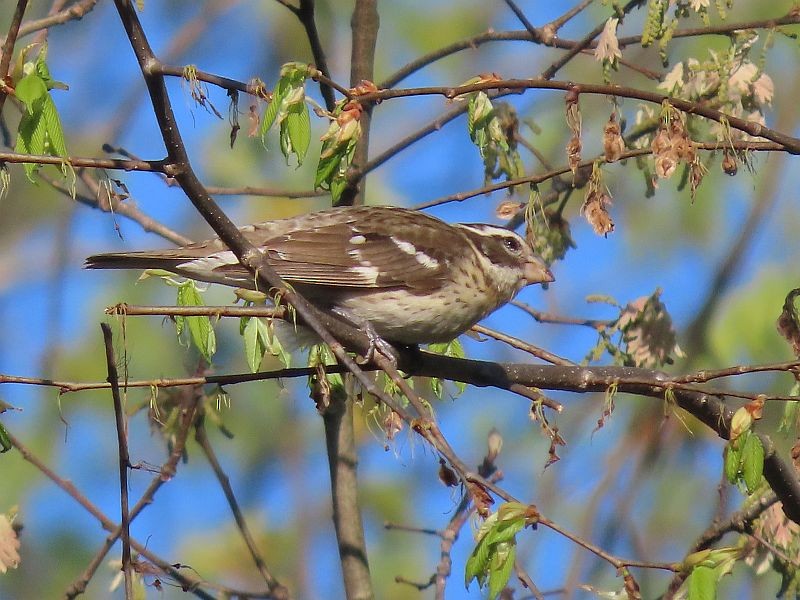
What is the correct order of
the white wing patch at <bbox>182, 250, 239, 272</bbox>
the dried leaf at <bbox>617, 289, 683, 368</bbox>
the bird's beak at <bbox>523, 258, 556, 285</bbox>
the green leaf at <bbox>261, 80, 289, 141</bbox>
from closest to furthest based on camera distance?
1. the green leaf at <bbox>261, 80, 289, 141</bbox>
2. the white wing patch at <bbox>182, 250, 239, 272</bbox>
3. the dried leaf at <bbox>617, 289, 683, 368</bbox>
4. the bird's beak at <bbox>523, 258, 556, 285</bbox>

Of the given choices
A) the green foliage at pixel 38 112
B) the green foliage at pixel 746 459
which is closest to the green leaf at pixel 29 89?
the green foliage at pixel 38 112

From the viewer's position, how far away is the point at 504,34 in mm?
5406

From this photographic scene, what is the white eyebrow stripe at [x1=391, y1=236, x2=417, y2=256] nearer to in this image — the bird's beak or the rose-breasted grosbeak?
the rose-breasted grosbeak

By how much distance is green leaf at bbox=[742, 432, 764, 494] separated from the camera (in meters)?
2.93

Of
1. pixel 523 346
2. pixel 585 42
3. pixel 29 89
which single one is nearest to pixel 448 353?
pixel 523 346

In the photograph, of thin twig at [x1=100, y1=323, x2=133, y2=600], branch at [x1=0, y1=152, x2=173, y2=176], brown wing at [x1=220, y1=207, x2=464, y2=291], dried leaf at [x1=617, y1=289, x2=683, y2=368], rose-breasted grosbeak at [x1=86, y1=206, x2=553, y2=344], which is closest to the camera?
branch at [x1=0, y1=152, x2=173, y2=176]

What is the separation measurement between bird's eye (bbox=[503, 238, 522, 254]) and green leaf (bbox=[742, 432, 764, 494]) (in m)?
2.55

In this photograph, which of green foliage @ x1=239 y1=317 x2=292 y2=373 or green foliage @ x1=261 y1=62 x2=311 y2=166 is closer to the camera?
green foliage @ x1=261 y1=62 x2=311 y2=166

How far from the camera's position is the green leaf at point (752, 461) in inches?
115

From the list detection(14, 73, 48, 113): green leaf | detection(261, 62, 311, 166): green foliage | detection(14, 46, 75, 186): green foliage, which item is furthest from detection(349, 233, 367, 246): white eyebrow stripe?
detection(14, 73, 48, 113): green leaf

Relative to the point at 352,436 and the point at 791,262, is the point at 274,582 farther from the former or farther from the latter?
the point at 791,262

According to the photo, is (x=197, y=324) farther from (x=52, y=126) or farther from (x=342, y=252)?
(x=342, y=252)

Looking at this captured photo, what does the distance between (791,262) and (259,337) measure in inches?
176

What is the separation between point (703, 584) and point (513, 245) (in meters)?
2.97
